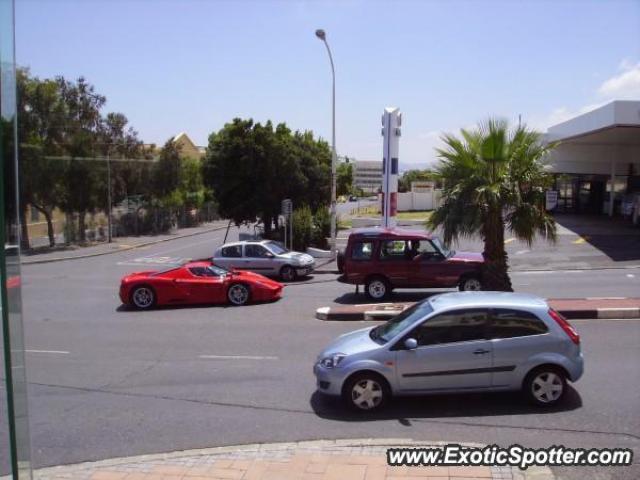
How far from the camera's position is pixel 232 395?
867 cm

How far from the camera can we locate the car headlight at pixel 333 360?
7750 mm

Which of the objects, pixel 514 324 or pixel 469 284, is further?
pixel 469 284

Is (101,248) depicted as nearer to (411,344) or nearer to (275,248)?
(275,248)

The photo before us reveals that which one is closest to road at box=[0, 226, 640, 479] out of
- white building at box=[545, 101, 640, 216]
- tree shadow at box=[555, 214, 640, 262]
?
tree shadow at box=[555, 214, 640, 262]

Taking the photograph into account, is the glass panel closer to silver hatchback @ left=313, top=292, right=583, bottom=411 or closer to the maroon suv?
silver hatchback @ left=313, top=292, right=583, bottom=411

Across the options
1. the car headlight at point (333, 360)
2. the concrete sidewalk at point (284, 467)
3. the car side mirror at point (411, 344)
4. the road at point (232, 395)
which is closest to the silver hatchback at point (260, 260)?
the road at point (232, 395)

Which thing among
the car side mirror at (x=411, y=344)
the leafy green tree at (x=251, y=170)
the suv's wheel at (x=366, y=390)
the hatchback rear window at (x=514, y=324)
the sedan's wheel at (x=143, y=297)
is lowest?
the sedan's wheel at (x=143, y=297)

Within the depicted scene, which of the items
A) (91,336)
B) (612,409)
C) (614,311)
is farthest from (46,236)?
(612,409)

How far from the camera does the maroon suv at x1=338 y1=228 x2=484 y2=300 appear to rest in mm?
16422

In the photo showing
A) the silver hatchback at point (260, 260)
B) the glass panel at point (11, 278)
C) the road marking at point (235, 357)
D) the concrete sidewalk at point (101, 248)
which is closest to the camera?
the glass panel at point (11, 278)

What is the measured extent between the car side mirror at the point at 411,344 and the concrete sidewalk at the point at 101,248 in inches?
1061

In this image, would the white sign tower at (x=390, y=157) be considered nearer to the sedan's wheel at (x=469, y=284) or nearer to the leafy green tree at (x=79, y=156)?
the sedan's wheel at (x=469, y=284)

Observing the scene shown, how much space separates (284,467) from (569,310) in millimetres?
8823

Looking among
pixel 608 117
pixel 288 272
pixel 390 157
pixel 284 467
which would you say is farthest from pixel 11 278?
pixel 608 117
